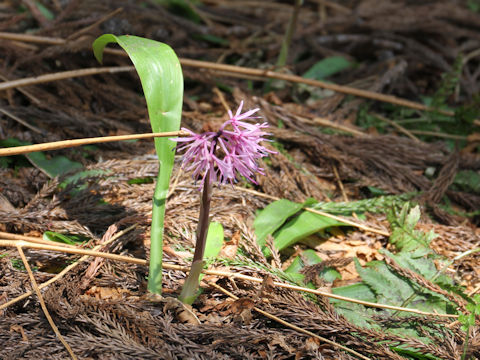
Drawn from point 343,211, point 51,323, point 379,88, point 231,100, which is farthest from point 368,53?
point 51,323

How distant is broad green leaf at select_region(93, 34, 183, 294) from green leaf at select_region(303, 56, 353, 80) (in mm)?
1962

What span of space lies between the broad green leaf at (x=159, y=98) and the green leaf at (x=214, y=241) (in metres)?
0.28

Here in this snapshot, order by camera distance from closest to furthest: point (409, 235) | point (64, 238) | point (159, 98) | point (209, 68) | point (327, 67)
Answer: point (159, 98) → point (64, 238) → point (409, 235) → point (209, 68) → point (327, 67)

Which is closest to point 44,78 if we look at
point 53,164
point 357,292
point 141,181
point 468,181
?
point 53,164

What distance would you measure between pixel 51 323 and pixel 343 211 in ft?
4.00

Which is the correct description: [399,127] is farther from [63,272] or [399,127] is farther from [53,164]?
[63,272]

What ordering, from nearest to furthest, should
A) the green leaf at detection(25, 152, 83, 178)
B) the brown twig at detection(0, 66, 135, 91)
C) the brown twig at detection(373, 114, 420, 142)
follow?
the green leaf at detection(25, 152, 83, 178), the brown twig at detection(0, 66, 135, 91), the brown twig at detection(373, 114, 420, 142)

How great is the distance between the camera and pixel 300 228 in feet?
5.63

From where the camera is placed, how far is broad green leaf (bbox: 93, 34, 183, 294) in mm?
1189

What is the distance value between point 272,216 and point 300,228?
4.8 inches

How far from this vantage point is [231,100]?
2.62m

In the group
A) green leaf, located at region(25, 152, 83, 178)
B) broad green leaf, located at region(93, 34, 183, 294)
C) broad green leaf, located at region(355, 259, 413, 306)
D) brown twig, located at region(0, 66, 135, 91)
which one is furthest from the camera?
brown twig, located at region(0, 66, 135, 91)

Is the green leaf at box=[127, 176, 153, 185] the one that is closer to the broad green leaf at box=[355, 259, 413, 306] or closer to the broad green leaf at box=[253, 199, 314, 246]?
the broad green leaf at box=[253, 199, 314, 246]

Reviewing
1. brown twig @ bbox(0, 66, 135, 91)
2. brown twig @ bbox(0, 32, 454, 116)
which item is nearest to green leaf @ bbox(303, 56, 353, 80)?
brown twig @ bbox(0, 32, 454, 116)
